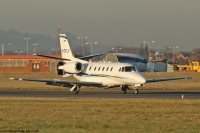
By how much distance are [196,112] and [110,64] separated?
71.0 feet

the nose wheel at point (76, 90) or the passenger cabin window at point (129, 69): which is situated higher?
the passenger cabin window at point (129, 69)

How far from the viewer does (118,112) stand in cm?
2591

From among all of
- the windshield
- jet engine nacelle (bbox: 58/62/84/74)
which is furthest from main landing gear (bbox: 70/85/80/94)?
the windshield

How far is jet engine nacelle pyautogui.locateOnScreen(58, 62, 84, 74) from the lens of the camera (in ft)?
157

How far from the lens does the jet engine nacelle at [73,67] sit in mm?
48000

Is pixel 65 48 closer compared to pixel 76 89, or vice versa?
pixel 76 89

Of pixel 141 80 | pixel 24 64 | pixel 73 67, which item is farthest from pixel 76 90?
pixel 24 64

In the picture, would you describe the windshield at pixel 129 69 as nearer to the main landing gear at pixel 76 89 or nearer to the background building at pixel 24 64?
the main landing gear at pixel 76 89

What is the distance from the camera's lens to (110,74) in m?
45.8

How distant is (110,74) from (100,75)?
1.19 meters

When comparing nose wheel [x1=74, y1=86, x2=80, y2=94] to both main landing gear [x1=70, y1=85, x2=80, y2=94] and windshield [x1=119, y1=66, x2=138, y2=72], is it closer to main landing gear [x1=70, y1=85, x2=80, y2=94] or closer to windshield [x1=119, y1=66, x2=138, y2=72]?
main landing gear [x1=70, y1=85, x2=80, y2=94]

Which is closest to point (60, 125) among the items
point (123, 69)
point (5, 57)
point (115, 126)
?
point (115, 126)

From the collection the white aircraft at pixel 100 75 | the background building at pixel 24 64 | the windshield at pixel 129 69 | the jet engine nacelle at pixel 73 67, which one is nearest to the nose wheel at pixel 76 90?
the white aircraft at pixel 100 75

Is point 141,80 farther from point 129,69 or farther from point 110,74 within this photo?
point 110,74
